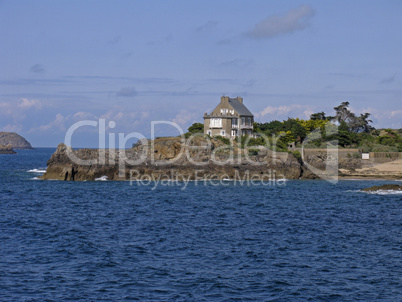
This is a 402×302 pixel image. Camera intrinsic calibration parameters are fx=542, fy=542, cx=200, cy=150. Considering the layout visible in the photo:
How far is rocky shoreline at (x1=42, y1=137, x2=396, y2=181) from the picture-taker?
7875 centimetres

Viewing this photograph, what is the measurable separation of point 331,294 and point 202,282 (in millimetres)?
5779

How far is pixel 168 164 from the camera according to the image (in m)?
79.2

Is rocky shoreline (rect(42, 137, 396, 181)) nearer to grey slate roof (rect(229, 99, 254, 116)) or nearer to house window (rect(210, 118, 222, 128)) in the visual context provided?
house window (rect(210, 118, 222, 128))

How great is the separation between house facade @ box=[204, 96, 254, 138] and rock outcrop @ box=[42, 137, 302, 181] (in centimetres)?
1775

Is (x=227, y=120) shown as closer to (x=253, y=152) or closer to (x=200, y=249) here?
(x=253, y=152)

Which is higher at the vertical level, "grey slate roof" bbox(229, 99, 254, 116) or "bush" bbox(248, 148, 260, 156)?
"grey slate roof" bbox(229, 99, 254, 116)

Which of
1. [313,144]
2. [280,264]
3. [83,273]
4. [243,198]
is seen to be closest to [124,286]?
[83,273]

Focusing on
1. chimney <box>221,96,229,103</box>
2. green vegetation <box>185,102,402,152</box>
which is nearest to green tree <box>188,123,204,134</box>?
green vegetation <box>185,102,402,152</box>

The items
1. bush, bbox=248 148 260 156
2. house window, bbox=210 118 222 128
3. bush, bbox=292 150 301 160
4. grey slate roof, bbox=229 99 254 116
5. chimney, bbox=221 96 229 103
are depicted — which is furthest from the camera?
grey slate roof, bbox=229 99 254 116

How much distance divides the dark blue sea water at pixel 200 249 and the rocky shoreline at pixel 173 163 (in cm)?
2184

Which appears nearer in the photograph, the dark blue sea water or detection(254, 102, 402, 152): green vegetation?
the dark blue sea water

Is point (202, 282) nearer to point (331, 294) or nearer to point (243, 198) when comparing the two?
point (331, 294)

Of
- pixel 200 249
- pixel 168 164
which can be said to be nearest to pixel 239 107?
pixel 168 164

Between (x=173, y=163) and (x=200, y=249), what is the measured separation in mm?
48384
